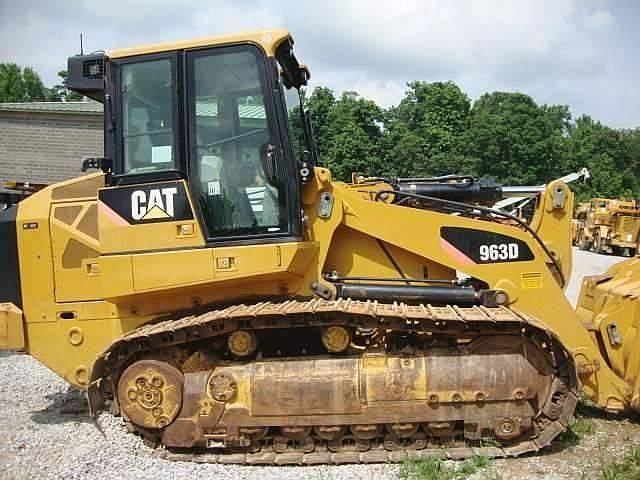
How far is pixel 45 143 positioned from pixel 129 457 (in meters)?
16.9

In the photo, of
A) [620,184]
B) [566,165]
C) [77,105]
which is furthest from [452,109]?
[77,105]

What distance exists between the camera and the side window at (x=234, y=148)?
4949 millimetres

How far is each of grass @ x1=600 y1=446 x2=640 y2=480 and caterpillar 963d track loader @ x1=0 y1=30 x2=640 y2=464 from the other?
442 millimetres

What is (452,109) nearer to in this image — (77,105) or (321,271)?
(77,105)

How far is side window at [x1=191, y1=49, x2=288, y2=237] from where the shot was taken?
4.95 m

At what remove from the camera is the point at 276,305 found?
4.86 m

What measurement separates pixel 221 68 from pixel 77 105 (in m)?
18.5

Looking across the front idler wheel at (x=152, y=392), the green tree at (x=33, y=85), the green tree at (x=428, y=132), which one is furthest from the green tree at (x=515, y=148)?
the front idler wheel at (x=152, y=392)

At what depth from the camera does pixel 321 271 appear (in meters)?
5.23

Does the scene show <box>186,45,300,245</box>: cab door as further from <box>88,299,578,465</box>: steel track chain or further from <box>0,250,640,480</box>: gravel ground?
<box>0,250,640,480</box>: gravel ground

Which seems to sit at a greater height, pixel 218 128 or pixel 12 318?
pixel 218 128

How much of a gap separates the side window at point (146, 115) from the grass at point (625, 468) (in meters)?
3.88

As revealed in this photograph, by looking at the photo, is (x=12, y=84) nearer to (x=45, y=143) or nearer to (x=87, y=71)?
(x=45, y=143)

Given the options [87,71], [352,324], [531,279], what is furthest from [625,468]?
[87,71]
